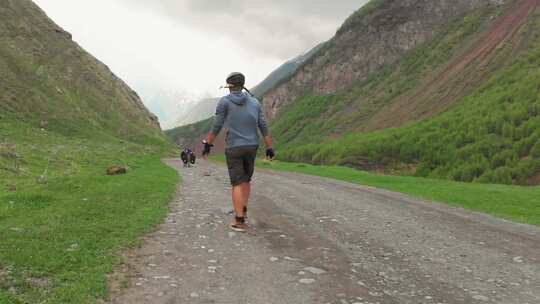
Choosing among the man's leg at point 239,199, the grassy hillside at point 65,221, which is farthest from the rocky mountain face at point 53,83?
the man's leg at point 239,199

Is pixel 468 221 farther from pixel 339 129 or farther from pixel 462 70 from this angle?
pixel 339 129

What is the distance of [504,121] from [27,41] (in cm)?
8570

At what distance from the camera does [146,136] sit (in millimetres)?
92125

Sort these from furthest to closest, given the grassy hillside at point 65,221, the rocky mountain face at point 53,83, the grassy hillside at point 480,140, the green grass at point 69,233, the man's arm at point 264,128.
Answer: the rocky mountain face at point 53,83 → the grassy hillside at point 480,140 → the man's arm at point 264,128 → the grassy hillside at point 65,221 → the green grass at point 69,233

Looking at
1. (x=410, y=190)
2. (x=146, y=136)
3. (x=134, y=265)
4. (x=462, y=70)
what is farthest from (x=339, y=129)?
(x=134, y=265)

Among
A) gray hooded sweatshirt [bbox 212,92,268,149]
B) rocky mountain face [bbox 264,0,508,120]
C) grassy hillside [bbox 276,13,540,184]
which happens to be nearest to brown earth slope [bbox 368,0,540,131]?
grassy hillside [bbox 276,13,540,184]

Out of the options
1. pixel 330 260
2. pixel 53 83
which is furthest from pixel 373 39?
pixel 330 260

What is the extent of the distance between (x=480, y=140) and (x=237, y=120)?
3385 cm

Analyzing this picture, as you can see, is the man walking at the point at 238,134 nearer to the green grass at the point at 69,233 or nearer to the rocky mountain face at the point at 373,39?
the green grass at the point at 69,233

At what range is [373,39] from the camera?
10556cm

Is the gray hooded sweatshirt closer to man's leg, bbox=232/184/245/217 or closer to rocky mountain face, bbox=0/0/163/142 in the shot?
man's leg, bbox=232/184/245/217

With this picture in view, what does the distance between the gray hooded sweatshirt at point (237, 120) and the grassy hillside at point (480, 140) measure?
2809 cm

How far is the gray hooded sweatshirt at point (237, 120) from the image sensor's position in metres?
9.98

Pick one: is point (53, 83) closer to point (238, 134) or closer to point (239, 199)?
point (238, 134)
